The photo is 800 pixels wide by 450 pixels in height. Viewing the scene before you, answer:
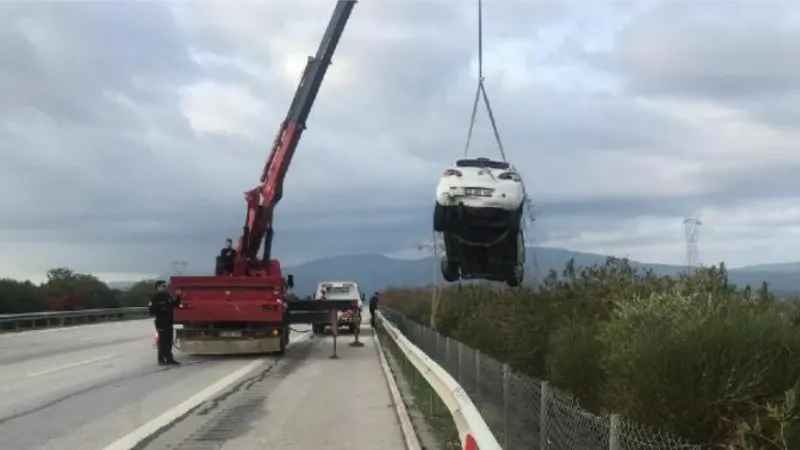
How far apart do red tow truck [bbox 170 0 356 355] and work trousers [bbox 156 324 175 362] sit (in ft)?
2.39

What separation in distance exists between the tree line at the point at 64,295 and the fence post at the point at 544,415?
41.0m

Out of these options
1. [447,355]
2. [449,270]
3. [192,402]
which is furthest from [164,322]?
A: [447,355]

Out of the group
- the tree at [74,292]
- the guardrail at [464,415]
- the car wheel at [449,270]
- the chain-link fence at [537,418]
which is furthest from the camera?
the tree at [74,292]

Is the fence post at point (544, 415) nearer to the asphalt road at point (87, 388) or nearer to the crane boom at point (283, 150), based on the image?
the asphalt road at point (87, 388)

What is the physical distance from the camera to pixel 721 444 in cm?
593

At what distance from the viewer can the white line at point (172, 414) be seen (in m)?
10.2

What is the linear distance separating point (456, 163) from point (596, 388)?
32.0ft

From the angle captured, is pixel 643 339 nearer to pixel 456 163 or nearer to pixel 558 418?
pixel 558 418

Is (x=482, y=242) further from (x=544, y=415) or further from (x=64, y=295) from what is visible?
(x=64, y=295)

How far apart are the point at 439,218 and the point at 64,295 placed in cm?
3956

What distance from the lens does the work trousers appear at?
21.1 m

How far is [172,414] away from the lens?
12484 millimetres

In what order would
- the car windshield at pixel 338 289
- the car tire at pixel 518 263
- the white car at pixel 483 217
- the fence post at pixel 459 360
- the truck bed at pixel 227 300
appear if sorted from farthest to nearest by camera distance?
1. the car windshield at pixel 338 289
2. the truck bed at pixel 227 300
3. the car tire at pixel 518 263
4. the white car at pixel 483 217
5. the fence post at pixel 459 360

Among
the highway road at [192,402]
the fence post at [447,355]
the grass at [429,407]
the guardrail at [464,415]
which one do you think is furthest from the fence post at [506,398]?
the fence post at [447,355]
